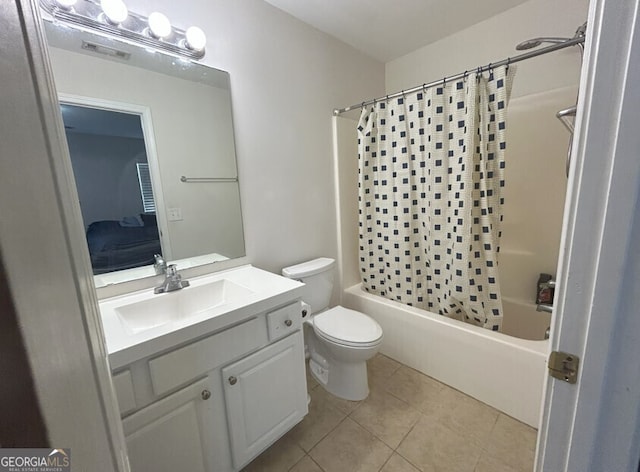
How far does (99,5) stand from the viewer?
42.4 inches

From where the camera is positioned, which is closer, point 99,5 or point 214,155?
point 99,5

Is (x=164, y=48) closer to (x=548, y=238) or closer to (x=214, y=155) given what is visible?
(x=214, y=155)

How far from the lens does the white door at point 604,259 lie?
39 centimetres

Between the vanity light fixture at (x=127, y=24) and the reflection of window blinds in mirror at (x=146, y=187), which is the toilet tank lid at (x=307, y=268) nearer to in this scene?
the reflection of window blinds in mirror at (x=146, y=187)

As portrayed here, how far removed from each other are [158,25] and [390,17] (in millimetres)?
1434

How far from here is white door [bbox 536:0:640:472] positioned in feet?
1.29

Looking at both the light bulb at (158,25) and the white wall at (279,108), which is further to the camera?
the white wall at (279,108)

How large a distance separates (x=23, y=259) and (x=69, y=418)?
185 mm

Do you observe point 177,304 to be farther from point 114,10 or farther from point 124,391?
point 114,10

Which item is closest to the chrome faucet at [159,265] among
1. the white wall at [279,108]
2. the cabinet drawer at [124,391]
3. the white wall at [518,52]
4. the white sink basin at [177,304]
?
the white sink basin at [177,304]

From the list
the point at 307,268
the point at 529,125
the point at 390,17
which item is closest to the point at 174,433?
the point at 307,268

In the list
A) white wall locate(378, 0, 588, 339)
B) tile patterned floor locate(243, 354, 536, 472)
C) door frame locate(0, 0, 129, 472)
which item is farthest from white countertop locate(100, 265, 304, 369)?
white wall locate(378, 0, 588, 339)

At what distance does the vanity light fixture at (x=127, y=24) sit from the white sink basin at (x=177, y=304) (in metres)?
1.15

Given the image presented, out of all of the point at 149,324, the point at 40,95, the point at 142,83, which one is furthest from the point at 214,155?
the point at 40,95
